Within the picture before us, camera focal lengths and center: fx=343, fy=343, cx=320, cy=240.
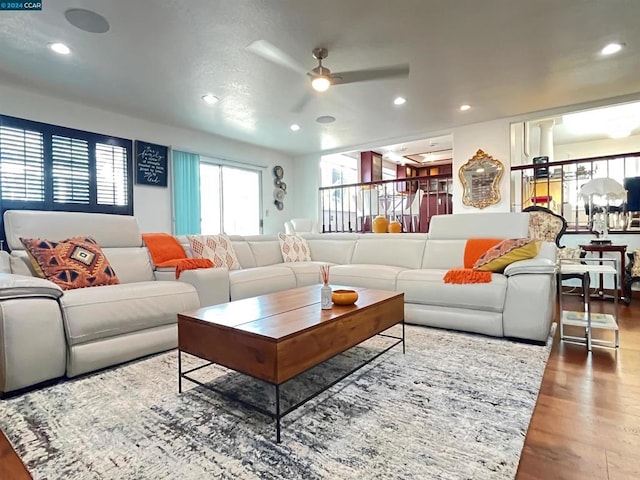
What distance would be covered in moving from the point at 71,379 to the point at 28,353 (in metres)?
0.31

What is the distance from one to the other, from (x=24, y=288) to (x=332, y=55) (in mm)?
2979

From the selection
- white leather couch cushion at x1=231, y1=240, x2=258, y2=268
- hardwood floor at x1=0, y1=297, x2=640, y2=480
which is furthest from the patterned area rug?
white leather couch cushion at x1=231, y1=240, x2=258, y2=268

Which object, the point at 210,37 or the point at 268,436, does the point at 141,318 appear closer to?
the point at 268,436

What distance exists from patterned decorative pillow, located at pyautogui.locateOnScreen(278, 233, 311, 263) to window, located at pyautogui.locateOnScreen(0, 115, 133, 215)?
2.38 meters

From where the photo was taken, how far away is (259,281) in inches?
132

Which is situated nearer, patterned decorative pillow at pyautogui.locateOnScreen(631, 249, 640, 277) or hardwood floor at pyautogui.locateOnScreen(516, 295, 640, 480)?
hardwood floor at pyautogui.locateOnScreen(516, 295, 640, 480)

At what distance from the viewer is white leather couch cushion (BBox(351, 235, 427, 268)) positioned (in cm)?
384

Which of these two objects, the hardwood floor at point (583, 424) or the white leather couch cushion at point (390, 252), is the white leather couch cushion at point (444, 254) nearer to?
A: the white leather couch cushion at point (390, 252)

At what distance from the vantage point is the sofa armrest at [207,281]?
110 inches

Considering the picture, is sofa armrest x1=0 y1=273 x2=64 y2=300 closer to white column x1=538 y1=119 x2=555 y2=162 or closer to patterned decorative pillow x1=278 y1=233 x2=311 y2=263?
patterned decorative pillow x1=278 y1=233 x2=311 y2=263

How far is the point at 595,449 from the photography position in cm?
133

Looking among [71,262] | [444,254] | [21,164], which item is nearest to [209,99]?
[21,164]

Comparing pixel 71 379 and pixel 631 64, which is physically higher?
pixel 631 64

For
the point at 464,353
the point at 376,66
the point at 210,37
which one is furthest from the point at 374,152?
the point at 464,353
